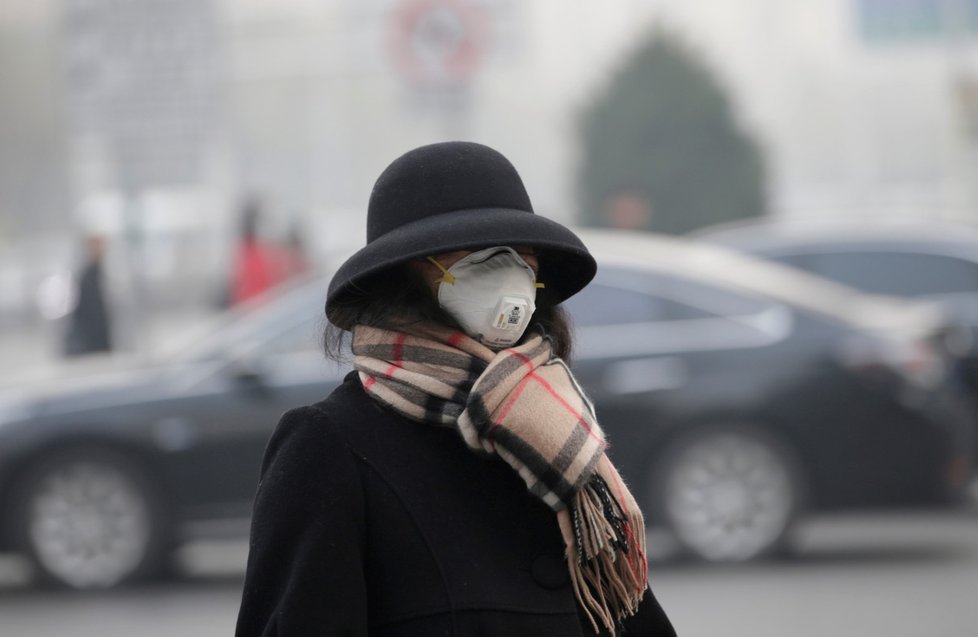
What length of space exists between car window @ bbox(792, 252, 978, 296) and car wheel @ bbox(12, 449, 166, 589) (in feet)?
15.3

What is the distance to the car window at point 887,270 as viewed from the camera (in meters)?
10.0

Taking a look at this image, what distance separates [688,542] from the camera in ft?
25.5

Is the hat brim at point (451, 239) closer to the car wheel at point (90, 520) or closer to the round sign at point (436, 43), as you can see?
the car wheel at point (90, 520)

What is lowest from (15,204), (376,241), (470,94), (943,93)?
(15,204)

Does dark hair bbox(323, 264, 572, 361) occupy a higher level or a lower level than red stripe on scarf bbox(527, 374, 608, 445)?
higher

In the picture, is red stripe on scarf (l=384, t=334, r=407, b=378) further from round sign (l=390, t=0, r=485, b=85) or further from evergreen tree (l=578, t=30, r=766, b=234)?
evergreen tree (l=578, t=30, r=766, b=234)

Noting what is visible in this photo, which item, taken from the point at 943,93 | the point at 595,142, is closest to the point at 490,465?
the point at 595,142

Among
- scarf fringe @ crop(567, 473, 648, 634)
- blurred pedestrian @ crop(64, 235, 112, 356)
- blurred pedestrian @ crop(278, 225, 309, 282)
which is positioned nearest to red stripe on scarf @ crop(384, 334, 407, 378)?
scarf fringe @ crop(567, 473, 648, 634)

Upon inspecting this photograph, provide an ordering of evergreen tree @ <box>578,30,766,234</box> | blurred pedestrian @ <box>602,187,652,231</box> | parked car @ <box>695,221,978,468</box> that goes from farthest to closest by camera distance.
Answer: evergreen tree @ <box>578,30,766,234</box> → blurred pedestrian @ <box>602,187,652,231</box> → parked car @ <box>695,221,978,468</box>

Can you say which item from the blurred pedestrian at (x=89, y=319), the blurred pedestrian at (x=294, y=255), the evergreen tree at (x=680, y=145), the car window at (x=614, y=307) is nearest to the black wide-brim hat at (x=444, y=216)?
the car window at (x=614, y=307)

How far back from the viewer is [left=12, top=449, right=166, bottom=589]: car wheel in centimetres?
786

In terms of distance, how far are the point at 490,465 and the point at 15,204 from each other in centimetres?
4620

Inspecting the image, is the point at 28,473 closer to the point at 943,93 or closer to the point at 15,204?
the point at 943,93

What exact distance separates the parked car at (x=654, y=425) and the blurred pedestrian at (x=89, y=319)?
365cm
